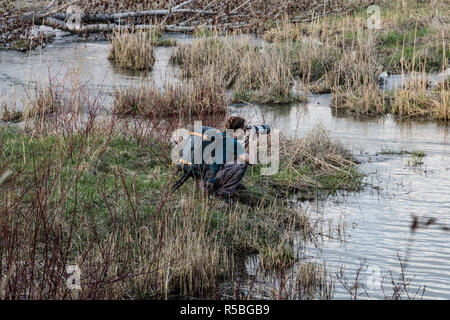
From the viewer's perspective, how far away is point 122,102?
12.3 m

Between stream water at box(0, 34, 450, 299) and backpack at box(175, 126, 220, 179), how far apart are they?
1.39m

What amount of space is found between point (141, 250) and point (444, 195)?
4188mm

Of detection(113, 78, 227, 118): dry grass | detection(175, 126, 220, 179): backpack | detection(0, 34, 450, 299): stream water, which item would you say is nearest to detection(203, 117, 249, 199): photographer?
detection(175, 126, 220, 179): backpack

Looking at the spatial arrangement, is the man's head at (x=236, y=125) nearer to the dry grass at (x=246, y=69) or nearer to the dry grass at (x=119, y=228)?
the dry grass at (x=119, y=228)

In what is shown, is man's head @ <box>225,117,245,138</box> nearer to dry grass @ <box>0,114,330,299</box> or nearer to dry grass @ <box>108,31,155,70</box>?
dry grass @ <box>0,114,330,299</box>

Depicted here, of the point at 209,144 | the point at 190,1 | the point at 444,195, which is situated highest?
the point at 190,1

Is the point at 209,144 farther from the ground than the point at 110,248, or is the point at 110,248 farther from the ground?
the point at 209,144

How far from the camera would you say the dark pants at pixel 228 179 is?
24.3ft

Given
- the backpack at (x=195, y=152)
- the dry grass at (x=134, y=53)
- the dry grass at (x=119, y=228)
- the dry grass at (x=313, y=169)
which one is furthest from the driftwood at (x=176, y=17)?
the backpack at (x=195, y=152)

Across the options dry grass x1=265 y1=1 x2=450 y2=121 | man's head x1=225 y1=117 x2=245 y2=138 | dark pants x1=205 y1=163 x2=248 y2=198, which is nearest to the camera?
man's head x1=225 y1=117 x2=245 y2=138

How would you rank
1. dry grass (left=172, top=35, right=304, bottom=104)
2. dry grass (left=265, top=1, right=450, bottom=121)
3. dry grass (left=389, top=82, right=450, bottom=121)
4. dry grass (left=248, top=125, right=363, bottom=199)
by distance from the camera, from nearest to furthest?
dry grass (left=248, top=125, right=363, bottom=199) < dry grass (left=389, top=82, right=450, bottom=121) < dry grass (left=265, top=1, right=450, bottom=121) < dry grass (left=172, top=35, right=304, bottom=104)

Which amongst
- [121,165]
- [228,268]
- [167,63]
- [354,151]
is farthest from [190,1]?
[228,268]

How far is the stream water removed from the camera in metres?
6.16

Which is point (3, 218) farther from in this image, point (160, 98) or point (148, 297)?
point (160, 98)
